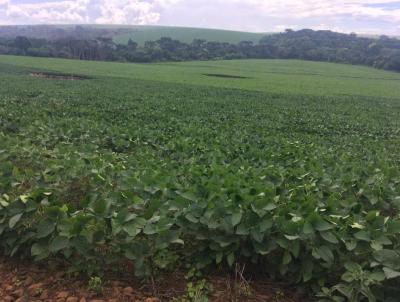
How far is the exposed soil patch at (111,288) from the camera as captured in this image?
3.45 metres

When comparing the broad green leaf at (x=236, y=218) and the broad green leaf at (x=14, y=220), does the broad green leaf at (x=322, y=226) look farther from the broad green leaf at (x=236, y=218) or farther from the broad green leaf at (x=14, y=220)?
the broad green leaf at (x=14, y=220)

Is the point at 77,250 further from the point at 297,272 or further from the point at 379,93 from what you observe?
the point at 379,93

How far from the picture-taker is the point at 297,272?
11.9 ft

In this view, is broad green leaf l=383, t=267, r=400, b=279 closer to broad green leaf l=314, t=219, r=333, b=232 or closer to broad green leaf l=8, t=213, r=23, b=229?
broad green leaf l=314, t=219, r=333, b=232

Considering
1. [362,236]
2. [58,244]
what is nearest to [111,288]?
[58,244]

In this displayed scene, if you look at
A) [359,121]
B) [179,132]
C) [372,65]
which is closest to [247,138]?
[179,132]

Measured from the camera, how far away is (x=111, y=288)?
3.57 meters

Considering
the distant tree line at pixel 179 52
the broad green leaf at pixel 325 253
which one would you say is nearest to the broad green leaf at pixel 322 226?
the broad green leaf at pixel 325 253

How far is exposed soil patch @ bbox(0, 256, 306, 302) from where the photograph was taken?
3451 millimetres

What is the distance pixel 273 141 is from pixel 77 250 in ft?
32.4

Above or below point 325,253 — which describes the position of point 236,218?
above

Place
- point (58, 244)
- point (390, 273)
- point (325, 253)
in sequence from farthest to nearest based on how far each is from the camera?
point (58, 244) → point (325, 253) → point (390, 273)

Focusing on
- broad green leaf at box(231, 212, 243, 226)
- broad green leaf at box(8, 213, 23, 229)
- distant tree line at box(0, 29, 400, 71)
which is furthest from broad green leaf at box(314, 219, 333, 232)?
distant tree line at box(0, 29, 400, 71)

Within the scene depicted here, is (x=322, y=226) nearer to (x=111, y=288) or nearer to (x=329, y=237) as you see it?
(x=329, y=237)
